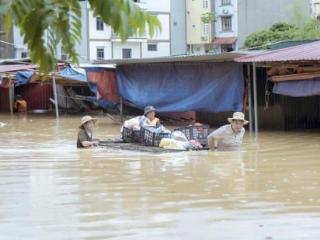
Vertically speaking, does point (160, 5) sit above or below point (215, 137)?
above

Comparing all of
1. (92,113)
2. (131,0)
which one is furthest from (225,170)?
(92,113)

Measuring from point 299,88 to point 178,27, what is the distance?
145 ft

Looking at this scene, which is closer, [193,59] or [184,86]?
[193,59]

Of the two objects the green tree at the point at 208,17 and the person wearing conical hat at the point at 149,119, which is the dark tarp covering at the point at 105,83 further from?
the green tree at the point at 208,17

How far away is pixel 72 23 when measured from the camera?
6.52ft

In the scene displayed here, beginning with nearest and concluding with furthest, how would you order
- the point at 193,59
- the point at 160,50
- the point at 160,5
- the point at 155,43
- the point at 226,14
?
1. the point at 193,59
2. the point at 155,43
3. the point at 160,5
4. the point at 160,50
5. the point at 226,14

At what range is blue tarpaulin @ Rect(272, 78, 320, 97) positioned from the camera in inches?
642

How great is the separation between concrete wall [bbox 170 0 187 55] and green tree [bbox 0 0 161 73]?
189ft

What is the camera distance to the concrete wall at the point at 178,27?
59.8 meters

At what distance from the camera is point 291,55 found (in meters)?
15.9

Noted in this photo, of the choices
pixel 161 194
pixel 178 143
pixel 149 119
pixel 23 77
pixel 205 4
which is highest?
pixel 205 4

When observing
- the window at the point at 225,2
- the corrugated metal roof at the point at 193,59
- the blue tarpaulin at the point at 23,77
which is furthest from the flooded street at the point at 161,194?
the window at the point at 225,2

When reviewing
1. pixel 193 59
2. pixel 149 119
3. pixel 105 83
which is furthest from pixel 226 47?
pixel 149 119

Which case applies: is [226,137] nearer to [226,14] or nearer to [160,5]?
[160,5]
